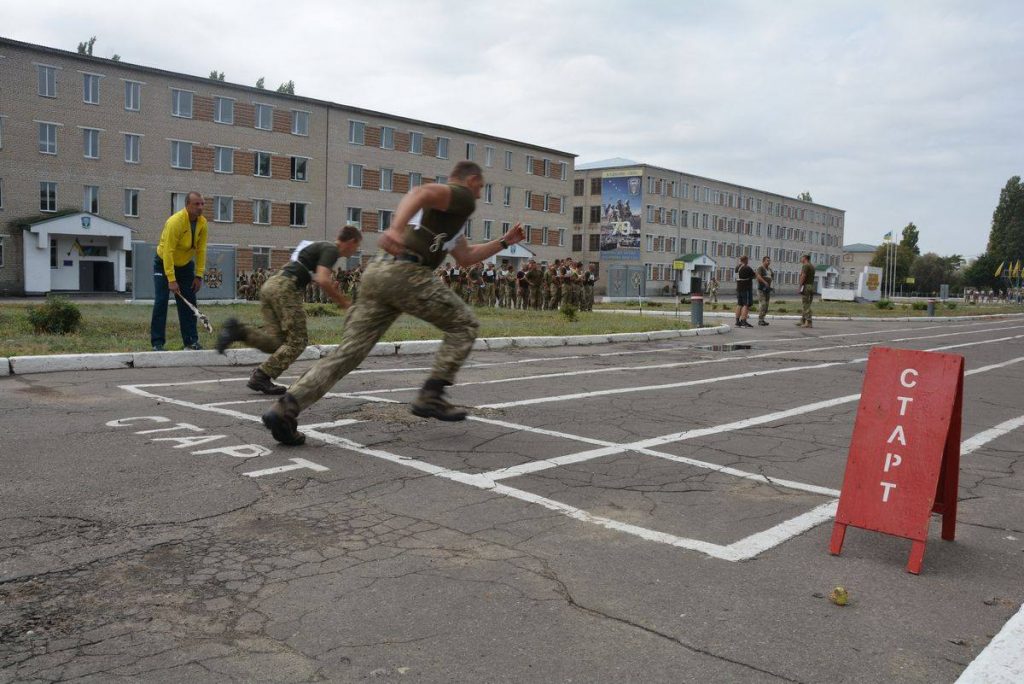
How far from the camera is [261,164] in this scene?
52719 millimetres

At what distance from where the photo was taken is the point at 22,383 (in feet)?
26.5

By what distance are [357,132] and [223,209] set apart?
446 inches

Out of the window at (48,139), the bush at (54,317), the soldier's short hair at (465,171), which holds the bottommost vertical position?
the bush at (54,317)

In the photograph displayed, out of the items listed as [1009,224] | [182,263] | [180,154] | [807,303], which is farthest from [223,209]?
[1009,224]

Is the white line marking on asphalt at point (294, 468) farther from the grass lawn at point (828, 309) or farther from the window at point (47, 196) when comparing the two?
the window at point (47, 196)

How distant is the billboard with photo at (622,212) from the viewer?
8225cm

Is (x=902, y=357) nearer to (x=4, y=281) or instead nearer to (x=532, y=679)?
(x=532, y=679)

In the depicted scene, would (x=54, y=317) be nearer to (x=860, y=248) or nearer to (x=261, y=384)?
(x=261, y=384)

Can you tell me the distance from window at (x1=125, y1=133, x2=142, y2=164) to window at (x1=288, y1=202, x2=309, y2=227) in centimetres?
977

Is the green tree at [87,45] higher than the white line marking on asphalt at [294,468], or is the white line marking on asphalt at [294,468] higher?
the green tree at [87,45]

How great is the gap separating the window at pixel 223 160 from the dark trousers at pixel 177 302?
43.9 metres

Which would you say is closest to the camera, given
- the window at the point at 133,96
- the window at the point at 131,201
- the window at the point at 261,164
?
the window at the point at 133,96

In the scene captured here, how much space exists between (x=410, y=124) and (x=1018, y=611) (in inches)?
2369

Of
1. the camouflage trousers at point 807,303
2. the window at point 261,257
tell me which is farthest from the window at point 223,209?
the camouflage trousers at point 807,303
